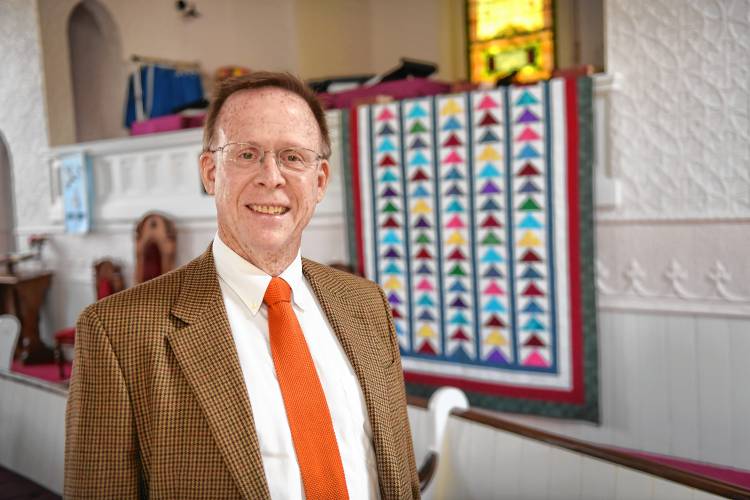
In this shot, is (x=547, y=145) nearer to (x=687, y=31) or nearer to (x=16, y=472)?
(x=687, y=31)

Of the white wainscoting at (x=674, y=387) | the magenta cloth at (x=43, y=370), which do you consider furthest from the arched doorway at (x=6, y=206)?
the white wainscoting at (x=674, y=387)

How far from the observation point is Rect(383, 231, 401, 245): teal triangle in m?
4.38

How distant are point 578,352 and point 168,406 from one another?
3081 mm

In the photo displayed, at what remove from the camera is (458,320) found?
4.18 meters

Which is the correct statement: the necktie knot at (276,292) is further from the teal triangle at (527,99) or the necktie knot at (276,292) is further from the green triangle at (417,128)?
the green triangle at (417,128)

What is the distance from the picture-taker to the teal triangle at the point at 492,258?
4.01m

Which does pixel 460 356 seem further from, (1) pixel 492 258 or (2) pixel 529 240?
(2) pixel 529 240

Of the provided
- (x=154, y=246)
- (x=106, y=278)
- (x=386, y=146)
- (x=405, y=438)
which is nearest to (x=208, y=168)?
(x=405, y=438)

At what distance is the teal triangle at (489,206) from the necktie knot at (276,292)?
9.56 ft

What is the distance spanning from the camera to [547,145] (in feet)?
12.5

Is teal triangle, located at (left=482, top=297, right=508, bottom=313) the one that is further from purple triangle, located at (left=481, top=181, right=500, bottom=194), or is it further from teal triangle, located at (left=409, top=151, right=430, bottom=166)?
teal triangle, located at (left=409, top=151, right=430, bottom=166)

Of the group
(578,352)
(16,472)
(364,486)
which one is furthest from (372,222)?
(364,486)

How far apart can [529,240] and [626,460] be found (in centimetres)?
207

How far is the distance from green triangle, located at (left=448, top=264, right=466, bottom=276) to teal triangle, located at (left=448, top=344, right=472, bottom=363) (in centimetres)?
44
